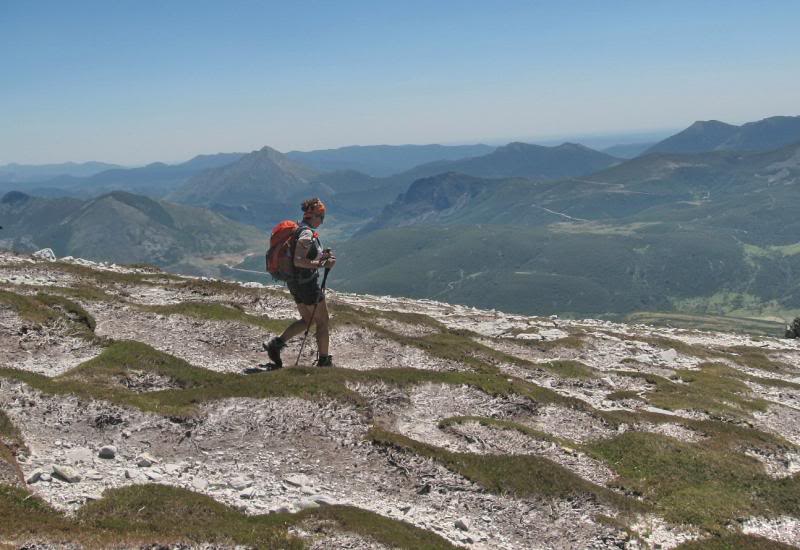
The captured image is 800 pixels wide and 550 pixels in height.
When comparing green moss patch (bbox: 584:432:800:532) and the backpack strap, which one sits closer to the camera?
green moss patch (bbox: 584:432:800:532)

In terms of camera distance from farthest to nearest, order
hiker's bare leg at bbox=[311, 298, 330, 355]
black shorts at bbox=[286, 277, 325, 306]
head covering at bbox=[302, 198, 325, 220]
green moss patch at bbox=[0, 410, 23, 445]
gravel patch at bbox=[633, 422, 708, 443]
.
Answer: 1. gravel patch at bbox=[633, 422, 708, 443]
2. hiker's bare leg at bbox=[311, 298, 330, 355]
3. black shorts at bbox=[286, 277, 325, 306]
4. head covering at bbox=[302, 198, 325, 220]
5. green moss patch at bbox=[0, 410, 23, 445]

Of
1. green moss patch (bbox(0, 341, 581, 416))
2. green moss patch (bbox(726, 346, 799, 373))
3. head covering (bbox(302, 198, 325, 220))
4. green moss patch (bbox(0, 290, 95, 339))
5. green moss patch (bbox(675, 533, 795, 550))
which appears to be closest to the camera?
green moss patch (bbox(675, 533, 795, 550))

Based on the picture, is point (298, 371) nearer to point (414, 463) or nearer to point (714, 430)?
point (414, 463)

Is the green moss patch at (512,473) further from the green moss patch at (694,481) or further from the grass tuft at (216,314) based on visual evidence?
the grass tuft at (216,314)

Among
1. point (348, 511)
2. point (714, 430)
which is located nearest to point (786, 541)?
point (714, 430)

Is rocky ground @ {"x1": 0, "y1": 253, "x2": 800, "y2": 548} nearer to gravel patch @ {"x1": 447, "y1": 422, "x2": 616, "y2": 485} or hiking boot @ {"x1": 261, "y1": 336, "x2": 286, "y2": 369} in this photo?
gravel patch @ {"x1": 447, "y1": 422, "x2": 616, "y2": 485}

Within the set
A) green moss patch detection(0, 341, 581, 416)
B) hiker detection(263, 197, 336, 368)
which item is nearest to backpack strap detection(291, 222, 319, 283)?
hiker detection(263, 197, 336, 368)

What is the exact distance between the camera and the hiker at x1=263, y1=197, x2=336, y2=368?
23016 mm

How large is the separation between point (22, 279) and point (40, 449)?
3165cm

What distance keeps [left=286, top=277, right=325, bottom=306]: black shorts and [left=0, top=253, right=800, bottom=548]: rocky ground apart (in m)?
3.57

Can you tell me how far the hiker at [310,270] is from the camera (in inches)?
906

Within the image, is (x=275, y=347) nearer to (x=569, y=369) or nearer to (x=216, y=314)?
(x=216, y=314)

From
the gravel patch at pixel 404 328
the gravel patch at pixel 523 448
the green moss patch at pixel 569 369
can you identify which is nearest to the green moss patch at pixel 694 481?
the gravel patch at pixel 523 448

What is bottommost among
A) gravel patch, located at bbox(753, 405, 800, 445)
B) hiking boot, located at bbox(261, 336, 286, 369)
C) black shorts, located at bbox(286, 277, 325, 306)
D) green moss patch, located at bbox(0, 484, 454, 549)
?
gravel patch, located at bbox(753, 405, 800, 445)
